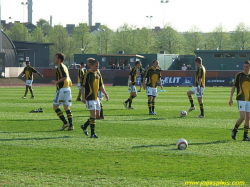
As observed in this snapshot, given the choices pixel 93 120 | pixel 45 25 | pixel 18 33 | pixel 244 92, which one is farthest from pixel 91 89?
pixel 45 25

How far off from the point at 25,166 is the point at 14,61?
65.8 meters

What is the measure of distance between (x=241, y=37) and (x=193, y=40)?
11229 millimetres

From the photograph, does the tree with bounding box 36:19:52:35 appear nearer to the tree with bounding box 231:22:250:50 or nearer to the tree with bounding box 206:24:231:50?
the tree with bounding box 206:24:231:50

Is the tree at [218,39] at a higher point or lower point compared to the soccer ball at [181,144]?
higher

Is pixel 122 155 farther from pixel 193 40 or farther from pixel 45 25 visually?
pixel 45 25

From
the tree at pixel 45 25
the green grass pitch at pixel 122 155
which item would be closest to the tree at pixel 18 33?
the tree at pixel 45 25

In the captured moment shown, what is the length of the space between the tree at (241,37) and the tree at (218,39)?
229 centimetres

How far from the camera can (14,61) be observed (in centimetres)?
7175

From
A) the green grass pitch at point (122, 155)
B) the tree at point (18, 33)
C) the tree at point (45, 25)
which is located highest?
the tree at point (45, 25)

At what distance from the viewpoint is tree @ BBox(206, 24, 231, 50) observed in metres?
105

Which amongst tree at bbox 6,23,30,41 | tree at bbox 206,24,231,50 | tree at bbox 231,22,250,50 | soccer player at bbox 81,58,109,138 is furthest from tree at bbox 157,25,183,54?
soccer player at bbox 81,58,109,138

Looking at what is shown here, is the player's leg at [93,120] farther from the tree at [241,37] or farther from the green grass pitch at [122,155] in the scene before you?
the tree at [241,37]

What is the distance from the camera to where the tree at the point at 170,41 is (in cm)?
10500

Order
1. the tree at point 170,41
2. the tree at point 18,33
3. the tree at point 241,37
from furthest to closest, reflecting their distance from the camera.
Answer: the tree at point 18,33
the tree at point 170,41
the tree at point 241,37
